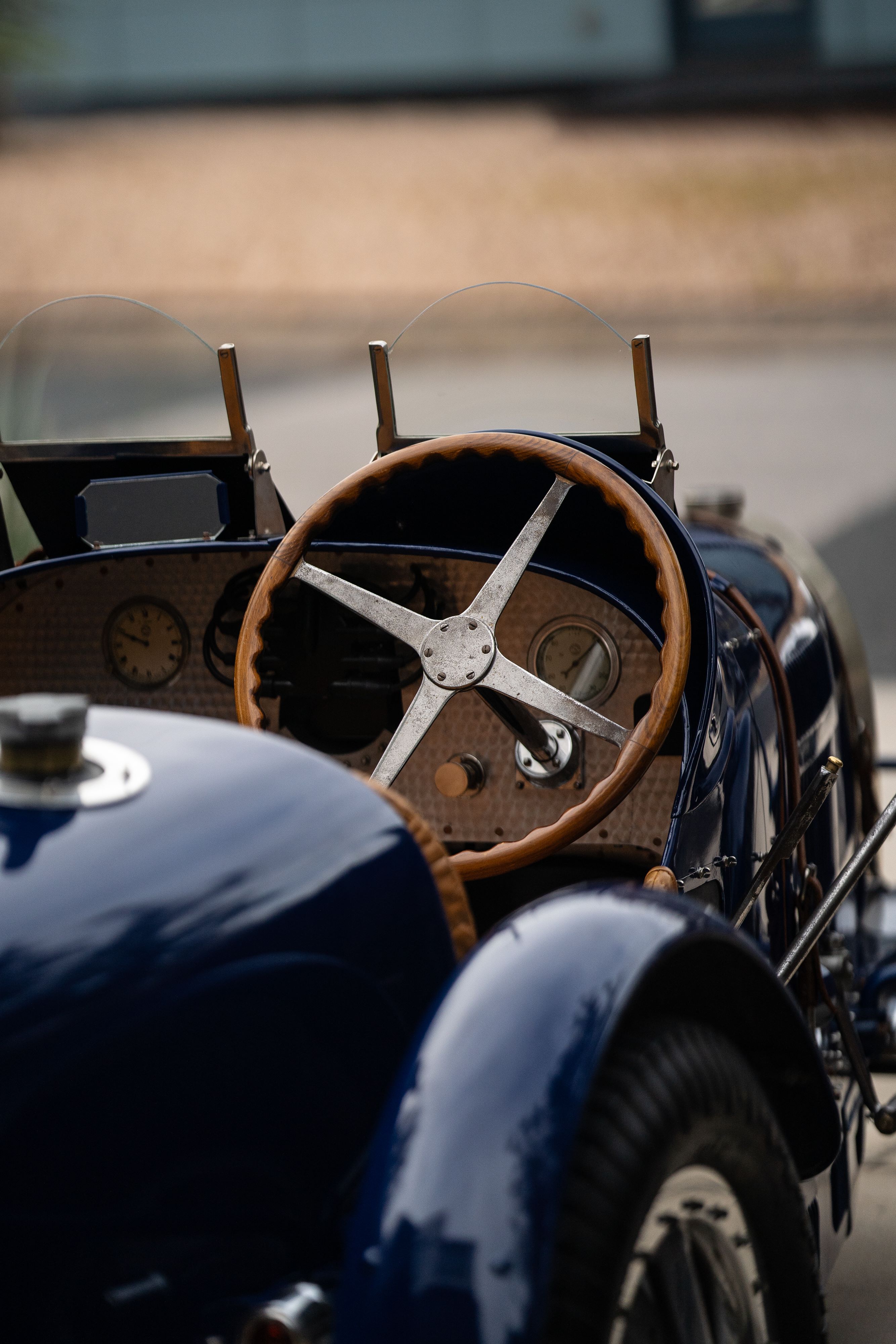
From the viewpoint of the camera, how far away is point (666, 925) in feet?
4.03

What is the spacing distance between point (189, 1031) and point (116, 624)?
1516 millimetres

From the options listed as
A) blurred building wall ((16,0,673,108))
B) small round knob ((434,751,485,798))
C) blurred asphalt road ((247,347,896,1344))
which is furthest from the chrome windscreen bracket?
blurred building wall ((16,0,673,108))

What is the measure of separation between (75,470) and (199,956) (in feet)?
5.31

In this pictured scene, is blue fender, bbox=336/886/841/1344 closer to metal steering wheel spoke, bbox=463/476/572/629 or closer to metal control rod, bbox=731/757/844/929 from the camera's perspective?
metal control rod, bbox=731/757/844/929

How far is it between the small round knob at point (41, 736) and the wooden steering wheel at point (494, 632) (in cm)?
81

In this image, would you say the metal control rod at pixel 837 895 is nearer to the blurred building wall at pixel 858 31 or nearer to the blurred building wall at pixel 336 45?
the blurred building wall at pixel 336 45

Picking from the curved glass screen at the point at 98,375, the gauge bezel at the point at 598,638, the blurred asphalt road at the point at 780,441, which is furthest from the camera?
the blurred asphalt road at the point at 780,441

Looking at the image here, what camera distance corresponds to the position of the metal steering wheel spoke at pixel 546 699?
2027mm

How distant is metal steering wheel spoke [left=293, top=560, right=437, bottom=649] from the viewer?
2189 mm

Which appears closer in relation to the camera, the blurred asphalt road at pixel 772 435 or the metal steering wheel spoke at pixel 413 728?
the metal steering wheel spoke at pixel 413 728

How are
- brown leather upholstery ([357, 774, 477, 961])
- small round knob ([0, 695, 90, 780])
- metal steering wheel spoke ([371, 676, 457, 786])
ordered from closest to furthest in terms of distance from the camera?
small round knob ([0, 695, 90, 780]) → brown leather upholstery ([357, 774, 477, 961]) → metal steering wheel spoke ([371, 676, 457, 786])

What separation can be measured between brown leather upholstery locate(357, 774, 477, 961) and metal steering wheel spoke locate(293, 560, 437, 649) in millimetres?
782

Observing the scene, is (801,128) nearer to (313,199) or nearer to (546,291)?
(313,199)

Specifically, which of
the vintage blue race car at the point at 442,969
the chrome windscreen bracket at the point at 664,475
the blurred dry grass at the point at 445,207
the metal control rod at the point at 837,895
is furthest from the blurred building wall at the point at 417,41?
the metal control rod at the point at 837,895
